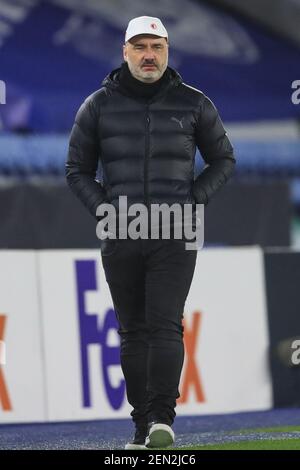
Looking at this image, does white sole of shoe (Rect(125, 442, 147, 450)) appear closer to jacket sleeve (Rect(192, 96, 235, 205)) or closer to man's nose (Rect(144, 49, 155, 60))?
jacket sleeve (Rect(192, 96, 235, 205))

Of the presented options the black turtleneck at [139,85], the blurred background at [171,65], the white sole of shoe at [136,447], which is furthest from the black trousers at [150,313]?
the blurred background at [171,65]

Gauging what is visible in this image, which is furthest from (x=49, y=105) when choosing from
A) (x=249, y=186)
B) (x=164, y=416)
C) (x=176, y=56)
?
(x=164, y=416)

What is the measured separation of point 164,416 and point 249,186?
226 inches

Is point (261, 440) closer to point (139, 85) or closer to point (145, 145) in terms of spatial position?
point (145, 145)

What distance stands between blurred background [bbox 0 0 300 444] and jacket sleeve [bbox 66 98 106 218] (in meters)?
4.19

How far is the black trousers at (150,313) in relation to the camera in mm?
5680

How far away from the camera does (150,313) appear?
571 centimetres

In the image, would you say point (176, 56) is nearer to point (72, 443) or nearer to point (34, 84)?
point (34, 84)

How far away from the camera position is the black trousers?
18.6ft

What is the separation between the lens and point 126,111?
227 inches

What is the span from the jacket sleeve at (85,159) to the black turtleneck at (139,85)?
0.60ft

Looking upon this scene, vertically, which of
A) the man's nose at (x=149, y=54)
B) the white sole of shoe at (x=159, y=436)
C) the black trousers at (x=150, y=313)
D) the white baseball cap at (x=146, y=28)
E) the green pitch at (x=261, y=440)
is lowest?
the green pitch at (x=261, y=440)

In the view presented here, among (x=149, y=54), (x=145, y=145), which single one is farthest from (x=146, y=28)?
(x=145, y=145)

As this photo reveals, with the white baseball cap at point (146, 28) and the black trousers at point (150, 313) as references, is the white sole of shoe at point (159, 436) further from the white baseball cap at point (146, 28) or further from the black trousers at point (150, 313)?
the white baseball cap at point (146, 28)
